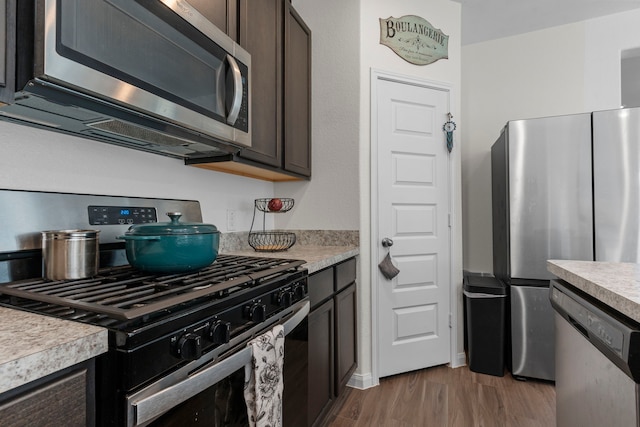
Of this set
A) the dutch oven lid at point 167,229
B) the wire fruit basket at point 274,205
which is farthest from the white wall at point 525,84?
the dutch oven lid at point 167,229

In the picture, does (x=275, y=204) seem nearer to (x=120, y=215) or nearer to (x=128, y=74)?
(x=120, y=215)

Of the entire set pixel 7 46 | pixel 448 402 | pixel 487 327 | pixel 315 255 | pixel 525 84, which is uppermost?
pixel 525 84

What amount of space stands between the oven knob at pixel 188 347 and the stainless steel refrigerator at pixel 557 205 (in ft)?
7.41

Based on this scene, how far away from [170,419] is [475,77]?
3549 mm

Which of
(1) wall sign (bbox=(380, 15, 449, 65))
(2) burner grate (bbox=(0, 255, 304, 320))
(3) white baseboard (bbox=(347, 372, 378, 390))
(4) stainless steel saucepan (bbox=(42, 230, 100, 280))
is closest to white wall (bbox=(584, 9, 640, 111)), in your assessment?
(1) wall sign (bbox=(380, 15, 449, 65))

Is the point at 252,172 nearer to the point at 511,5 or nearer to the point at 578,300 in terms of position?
the point at 578,300

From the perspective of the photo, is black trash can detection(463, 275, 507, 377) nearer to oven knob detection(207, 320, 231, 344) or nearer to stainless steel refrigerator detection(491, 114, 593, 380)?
stainless steel refrigerator detection(491, 114, 593, 380)

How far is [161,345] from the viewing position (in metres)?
0.68

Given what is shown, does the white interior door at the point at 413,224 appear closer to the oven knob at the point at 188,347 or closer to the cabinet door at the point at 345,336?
the cabinet door at the point at 345,336

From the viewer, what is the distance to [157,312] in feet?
2.23

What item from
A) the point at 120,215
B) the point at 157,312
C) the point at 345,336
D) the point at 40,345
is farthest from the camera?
the point at 345,336

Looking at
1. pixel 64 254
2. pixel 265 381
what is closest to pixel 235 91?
pixel 64 254

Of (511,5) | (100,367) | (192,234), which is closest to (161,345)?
(100,367)

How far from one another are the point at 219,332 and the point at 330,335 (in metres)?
1.00
